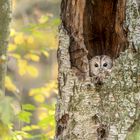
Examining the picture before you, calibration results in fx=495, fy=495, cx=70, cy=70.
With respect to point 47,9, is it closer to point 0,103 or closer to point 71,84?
point 71,84

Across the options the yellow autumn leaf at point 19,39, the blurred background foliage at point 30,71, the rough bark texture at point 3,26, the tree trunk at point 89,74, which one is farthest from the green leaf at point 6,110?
the yellow autumn leaf at point 19,39

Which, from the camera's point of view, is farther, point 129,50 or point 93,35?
point 93,35

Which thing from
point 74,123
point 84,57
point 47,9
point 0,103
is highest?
point 47,9

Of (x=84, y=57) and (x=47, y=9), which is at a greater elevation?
(x=47, y=9)

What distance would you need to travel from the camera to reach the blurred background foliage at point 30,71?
2.68m

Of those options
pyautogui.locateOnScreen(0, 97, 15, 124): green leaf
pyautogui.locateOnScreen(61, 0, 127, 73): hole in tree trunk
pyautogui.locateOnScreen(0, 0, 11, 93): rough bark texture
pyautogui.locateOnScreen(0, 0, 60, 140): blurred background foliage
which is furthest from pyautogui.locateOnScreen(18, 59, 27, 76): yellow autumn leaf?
pyautogui.locateOnScreen(0, 97, 15, 124): green leaf

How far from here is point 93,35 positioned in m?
2.28

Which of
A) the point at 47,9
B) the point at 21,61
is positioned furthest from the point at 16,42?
the point at 47,9

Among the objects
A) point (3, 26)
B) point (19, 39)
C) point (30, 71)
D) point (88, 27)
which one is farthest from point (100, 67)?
point (30, 71)

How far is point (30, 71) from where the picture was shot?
5352mm

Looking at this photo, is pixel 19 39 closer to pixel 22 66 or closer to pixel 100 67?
pixel 22 66

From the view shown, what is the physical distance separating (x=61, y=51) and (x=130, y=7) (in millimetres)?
374

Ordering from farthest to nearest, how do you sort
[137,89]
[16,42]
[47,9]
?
[47,9]
[16,42]
[137,89]

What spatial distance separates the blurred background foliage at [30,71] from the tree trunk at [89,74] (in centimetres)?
25
